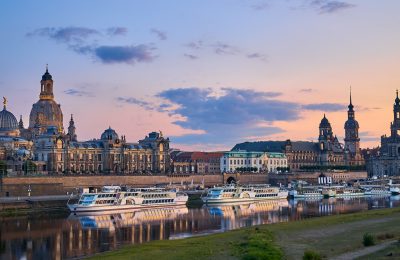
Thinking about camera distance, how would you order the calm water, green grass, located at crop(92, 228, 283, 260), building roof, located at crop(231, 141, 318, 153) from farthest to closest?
1. building roof, located at crop(231, 141, 318, 153)
2. the calm water
3. green grass, located at crop(92, 228, 283, 260)

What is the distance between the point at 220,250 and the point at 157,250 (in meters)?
3.78

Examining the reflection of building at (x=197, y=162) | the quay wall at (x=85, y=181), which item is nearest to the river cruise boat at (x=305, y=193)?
the quay wall at (x=85, y=181)

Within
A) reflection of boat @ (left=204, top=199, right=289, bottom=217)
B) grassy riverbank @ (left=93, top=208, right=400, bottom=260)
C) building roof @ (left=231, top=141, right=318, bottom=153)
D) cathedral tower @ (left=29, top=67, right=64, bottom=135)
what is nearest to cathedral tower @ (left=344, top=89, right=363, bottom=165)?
building roof @ (left=231, top=141, right=318, bottom=153)

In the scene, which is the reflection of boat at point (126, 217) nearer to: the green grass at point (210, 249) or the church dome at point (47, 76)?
the green grass at point (210, 249)

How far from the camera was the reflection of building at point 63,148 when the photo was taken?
109625 mm

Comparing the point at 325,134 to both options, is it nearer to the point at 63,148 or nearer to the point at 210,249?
the point at 63,148

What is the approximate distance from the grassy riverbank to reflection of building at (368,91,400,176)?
114 meters

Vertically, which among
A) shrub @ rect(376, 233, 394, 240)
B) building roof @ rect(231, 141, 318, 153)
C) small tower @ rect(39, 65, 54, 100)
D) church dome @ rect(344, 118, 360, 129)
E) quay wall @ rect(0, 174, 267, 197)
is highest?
small tower @ rect(39, 65, 54, 100)

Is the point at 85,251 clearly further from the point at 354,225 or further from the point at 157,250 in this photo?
the point at 354,225

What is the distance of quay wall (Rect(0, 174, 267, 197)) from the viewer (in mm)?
78875

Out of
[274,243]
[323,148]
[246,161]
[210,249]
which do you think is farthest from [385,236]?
[323,148]

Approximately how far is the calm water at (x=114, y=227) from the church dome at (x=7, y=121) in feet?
203

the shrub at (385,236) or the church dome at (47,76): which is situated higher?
the church dome at (47,76)

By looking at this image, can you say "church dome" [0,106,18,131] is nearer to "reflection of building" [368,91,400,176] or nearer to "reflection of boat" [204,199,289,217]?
"reflection of boat" [204,199,289,217]
